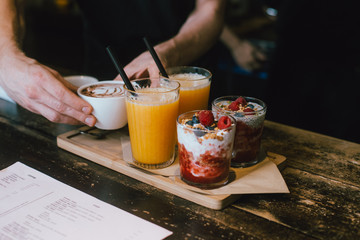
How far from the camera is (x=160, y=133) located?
117 centimetres

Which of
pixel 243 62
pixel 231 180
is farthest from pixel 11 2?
pixel 243 62

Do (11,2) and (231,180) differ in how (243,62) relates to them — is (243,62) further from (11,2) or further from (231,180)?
(231,180)

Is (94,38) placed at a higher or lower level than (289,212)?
higher

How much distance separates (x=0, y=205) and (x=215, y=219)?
589mm

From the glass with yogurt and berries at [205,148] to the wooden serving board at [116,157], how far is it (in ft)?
0.16

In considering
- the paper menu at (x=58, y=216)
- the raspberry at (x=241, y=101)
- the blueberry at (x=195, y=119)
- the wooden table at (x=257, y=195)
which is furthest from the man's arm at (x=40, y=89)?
the raspberry at (x=241, y=101)

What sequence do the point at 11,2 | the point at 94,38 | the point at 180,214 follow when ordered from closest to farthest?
the point at 180,214
the point at 11,2
the point at 94,38

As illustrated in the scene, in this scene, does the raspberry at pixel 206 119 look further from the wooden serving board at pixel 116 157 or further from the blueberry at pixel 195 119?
the wooden serving board at pixel 116 157

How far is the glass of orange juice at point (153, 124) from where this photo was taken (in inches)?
44.5

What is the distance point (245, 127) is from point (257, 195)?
22 cm

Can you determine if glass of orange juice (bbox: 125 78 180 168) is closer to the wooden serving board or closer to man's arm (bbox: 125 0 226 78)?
the wooden serving board

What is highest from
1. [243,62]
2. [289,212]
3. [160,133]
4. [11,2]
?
[11,2]

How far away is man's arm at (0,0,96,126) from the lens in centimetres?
125

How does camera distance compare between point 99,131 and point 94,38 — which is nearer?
point 99,131
